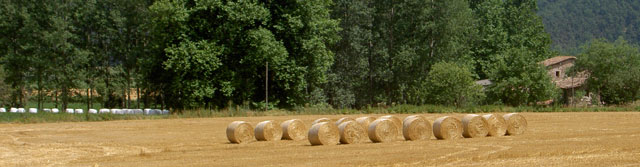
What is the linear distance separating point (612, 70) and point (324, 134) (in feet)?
155

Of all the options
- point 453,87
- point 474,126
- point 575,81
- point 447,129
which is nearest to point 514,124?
point 474,126

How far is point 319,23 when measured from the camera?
49.9 m

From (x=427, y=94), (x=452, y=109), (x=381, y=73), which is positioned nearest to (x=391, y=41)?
(x=381, y=73)

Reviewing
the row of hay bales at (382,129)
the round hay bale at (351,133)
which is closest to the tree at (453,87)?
the row of hay bales at (382,129)

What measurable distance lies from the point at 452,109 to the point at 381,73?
70.0ft

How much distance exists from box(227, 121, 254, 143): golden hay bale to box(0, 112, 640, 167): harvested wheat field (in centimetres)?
43

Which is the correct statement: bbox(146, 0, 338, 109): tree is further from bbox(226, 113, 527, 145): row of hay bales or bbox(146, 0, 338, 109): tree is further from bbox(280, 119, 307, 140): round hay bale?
bbox(226, 113, 527, 145): row of hay bales

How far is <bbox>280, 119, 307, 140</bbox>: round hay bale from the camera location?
2552 cm

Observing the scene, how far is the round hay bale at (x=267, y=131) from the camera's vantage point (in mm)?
25141

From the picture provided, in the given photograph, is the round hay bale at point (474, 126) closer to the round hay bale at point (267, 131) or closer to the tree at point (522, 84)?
the round hay bale at point (267, 131)

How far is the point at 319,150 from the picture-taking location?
2066 cm

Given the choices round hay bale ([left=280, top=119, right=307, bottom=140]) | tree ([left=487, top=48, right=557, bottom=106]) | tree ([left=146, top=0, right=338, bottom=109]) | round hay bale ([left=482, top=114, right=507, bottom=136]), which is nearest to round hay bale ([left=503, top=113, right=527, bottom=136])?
round hay bale ([left=482, top=114, right=507, bottom=136])

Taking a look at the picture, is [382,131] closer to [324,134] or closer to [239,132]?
[324,134]

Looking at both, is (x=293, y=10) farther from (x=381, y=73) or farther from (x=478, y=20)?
(x=478, y=20)
